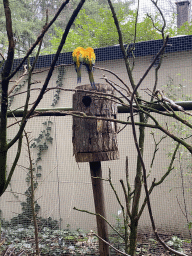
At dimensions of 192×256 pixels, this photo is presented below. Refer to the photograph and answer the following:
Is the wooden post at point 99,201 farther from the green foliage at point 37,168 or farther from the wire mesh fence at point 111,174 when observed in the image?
the green foliage at point 37,168

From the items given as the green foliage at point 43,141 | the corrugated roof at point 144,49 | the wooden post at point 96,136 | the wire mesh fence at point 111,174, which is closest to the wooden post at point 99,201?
the wooden post at point 96,136

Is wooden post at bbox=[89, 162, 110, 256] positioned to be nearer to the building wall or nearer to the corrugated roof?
the building wall

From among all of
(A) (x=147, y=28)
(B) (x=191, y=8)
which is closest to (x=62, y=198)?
(A) (x=147, y=28)

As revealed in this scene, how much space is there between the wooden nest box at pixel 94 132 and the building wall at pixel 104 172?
3.59 ft

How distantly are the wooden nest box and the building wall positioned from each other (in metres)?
1.09

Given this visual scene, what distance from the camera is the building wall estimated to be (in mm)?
2271

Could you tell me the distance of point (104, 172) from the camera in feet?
8.20

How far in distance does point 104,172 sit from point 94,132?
1.34m

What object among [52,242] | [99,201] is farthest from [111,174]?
[99,201]

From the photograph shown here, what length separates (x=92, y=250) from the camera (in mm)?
1981

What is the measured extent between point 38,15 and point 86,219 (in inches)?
164

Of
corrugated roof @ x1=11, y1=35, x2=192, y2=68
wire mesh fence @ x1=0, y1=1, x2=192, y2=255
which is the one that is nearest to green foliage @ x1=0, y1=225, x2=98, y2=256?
wire mesh fence @ x1=0, y1=1, x2=192, y2=255

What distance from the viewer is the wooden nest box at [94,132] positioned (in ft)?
4.01

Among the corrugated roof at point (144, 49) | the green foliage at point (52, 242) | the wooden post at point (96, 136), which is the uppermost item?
the corrugated roof at point (144, 49)
